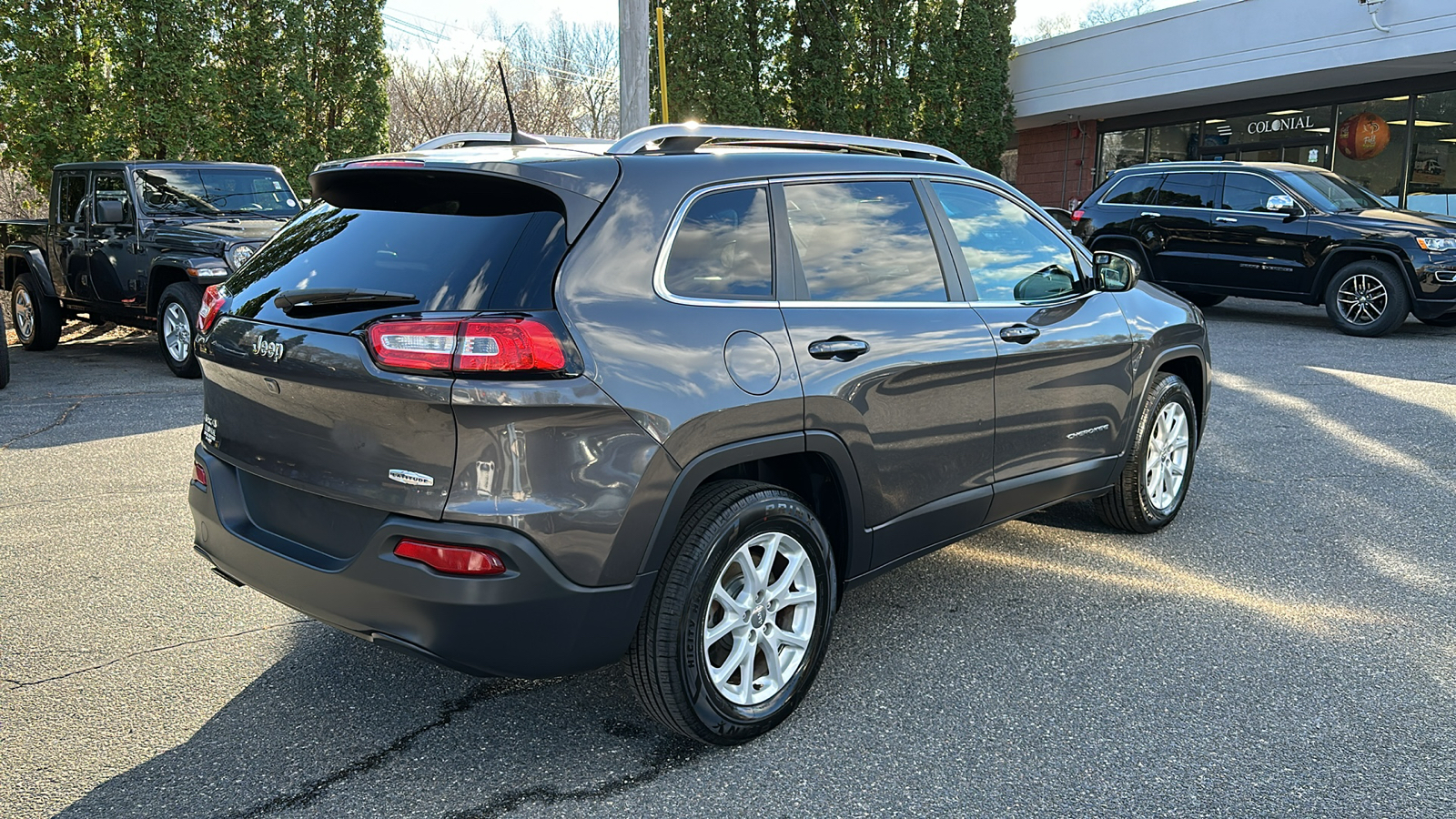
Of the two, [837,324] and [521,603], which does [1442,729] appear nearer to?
[837,324]

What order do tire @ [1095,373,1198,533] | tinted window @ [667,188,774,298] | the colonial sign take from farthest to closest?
the colonial sign
tire @ [1095,373,1198,533]
tinted window @ [667,188,774,298]

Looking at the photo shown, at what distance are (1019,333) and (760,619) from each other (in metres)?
1.60

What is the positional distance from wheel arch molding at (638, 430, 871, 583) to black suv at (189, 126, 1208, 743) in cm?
1

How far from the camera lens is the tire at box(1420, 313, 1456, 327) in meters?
12.0

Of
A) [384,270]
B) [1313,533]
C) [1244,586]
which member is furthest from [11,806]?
[1313,533]

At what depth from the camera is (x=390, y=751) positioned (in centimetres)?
311

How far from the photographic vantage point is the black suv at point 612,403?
270 cm

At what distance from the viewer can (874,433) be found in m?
3.48

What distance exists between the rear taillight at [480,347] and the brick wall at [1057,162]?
23.5 meters

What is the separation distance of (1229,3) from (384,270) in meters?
19.6

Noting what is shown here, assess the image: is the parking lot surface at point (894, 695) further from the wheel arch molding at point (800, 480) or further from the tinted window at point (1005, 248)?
the tinted window at point (1005, 248)

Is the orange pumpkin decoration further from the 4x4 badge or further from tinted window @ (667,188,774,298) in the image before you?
the 4x4 badge

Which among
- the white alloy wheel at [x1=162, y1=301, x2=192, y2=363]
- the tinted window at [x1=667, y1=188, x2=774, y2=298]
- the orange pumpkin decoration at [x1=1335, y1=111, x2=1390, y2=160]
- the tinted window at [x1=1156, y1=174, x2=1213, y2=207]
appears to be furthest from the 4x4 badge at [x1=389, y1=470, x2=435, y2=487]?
the orange pumpkin decoration at [x1=1335, y1=111, x2=1390, y2=160]

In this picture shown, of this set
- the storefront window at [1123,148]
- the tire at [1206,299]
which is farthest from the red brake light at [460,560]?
the storefront window at [1123,148]
